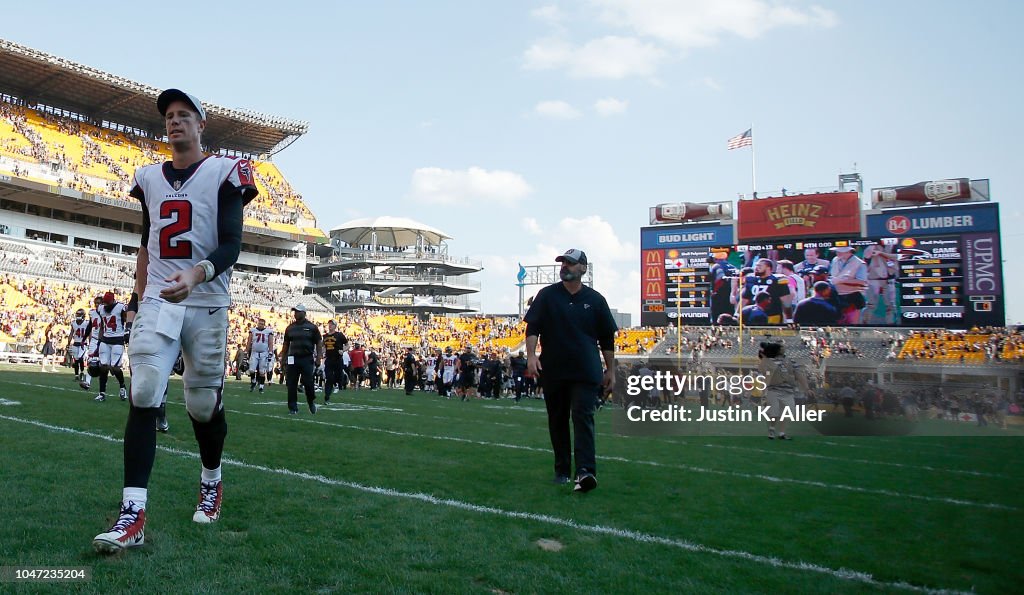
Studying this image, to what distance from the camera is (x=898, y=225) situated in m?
33.3

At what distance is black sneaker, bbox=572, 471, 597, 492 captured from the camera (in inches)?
218

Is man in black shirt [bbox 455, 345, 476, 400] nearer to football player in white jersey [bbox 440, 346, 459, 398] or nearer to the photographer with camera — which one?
football player in white jersey [bbox 440, 346, 459, 398]

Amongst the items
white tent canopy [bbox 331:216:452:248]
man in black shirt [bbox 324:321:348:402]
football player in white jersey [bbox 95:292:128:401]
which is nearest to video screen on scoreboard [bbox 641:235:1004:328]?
man in black shirt [bbox 324:321:348:402]

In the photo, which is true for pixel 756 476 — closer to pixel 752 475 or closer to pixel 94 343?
pixel 752 475

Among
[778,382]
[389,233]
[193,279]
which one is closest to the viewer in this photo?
[193,279]

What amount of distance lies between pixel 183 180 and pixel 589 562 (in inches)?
113

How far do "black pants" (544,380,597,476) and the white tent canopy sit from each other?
78.6 m

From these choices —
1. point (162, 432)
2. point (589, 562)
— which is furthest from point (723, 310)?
point (589, 562)

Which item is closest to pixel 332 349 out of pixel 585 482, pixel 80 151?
pixel 585 482

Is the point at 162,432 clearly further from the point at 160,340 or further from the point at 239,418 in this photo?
the point at 160,340

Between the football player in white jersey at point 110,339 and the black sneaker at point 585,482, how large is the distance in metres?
9.04

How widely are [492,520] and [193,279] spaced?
2.14m

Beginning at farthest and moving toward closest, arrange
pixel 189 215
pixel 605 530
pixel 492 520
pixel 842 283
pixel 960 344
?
pixel 842 283 < pixel 960 344 < pixel 492 520 < pixel 605 530 < pixel 189 215

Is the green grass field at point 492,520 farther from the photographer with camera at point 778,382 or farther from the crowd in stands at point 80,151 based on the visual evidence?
the crowd in stands at point 80,151
